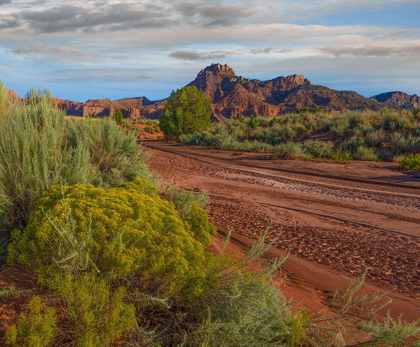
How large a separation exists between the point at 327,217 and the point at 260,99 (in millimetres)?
129427

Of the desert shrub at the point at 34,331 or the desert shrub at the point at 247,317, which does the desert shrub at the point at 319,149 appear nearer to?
the desert shrub at the point at 247,317

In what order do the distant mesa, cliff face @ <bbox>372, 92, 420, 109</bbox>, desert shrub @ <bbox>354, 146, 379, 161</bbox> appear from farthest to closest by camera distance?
cliff face @ <bbox>372, 92, 420, 109</bbox> → the distant mesa → desert shrub @ <bbox>354, 146, 379, 161</bbox>

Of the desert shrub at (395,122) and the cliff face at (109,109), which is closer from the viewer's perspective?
the desert shrub at (395,122)

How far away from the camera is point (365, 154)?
2047cm

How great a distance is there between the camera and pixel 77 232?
128 inches

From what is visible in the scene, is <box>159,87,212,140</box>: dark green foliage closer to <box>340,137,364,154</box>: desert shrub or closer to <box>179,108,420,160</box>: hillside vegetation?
<box>179,108,420,160</box>: hillside vegetation

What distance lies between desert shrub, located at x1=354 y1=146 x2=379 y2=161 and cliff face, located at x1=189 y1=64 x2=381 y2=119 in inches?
3157

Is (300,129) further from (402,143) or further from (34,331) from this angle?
(34,331)

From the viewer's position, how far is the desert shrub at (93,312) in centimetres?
275

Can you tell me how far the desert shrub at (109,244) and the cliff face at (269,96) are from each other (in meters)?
99.8

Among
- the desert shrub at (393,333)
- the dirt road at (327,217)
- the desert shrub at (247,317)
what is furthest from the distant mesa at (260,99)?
the desert shrub at (393,333)

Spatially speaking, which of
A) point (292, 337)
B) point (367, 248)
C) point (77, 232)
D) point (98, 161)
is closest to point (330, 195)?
Result: point (367, 248)

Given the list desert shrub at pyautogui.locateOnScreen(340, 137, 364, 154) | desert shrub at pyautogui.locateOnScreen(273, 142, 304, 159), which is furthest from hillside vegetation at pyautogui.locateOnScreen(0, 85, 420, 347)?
desert shrub at pyautogui.locateOnScreen(340, 137, 364, 154)

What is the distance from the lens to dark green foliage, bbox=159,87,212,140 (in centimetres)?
3694
